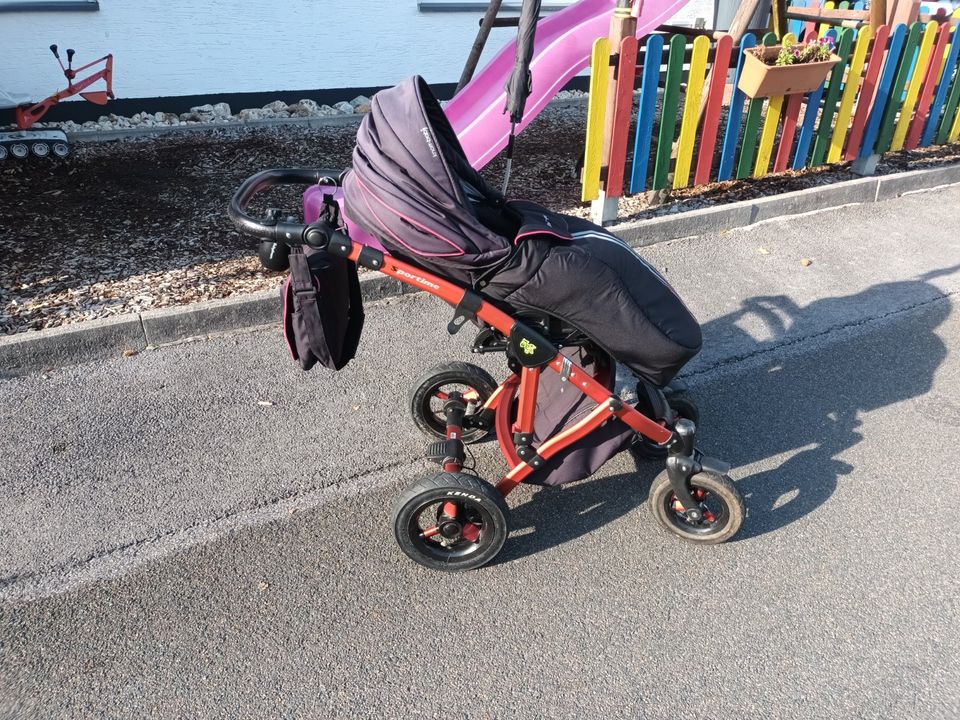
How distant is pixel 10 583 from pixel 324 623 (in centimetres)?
123

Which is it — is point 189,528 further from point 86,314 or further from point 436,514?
point 86,314

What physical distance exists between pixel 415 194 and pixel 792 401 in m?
2.52

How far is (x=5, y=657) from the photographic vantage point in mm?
2602

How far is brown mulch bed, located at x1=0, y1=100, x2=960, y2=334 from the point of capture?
470cm

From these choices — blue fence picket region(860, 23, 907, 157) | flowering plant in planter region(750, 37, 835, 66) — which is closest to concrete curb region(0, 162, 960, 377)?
flowering plant in planter region(750, 37, 835, 66)

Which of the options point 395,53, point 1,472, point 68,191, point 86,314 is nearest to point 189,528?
point 1,472

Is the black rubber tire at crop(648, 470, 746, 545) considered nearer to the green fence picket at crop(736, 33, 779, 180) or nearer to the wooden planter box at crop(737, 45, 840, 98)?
the wooden planter box at crop(737, 45, 840, 98)

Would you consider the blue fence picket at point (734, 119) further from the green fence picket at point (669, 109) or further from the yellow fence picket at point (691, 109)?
the green fence picket at point (669, 109)

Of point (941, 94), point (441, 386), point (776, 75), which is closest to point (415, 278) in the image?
point (441, 386)

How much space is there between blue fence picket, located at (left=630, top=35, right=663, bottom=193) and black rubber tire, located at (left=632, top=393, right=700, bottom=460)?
2780 millimetres

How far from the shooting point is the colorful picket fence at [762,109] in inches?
214

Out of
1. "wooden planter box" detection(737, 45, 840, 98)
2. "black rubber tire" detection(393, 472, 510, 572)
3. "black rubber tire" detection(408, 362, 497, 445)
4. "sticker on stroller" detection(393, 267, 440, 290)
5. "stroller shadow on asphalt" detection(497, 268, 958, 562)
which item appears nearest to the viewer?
"sticker on stroller" detection(393, 267, 440, 290)

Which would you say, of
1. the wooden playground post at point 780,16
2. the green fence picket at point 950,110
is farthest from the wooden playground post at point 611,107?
the green fence picket at point 950,110

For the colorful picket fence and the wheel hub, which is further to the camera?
the colorful picket fence
